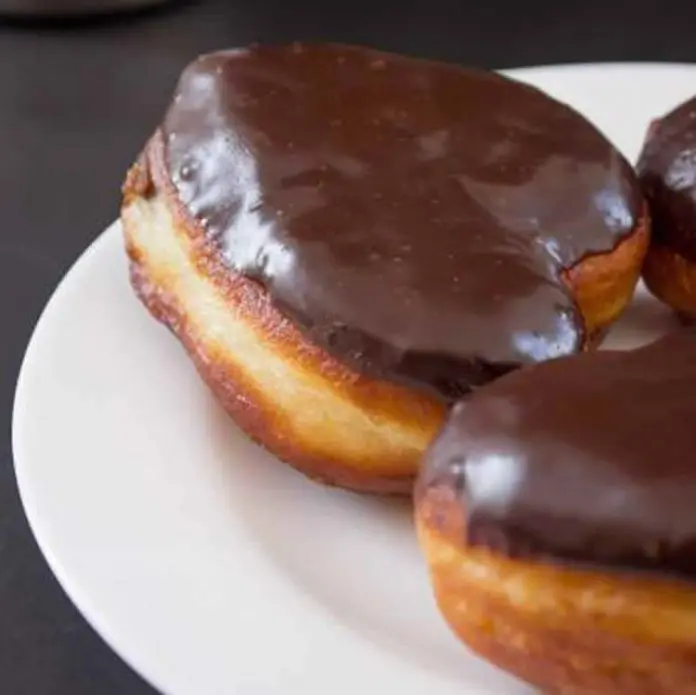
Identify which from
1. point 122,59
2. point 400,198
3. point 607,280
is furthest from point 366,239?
point 122,59

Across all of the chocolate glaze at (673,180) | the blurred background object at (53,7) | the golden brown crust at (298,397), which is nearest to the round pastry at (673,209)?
the chocolate glaze at (673,180)

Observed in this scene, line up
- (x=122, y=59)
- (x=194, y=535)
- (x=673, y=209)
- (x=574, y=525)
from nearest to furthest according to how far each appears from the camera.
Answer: (x=574, y=525)
(x=194, y=535)
(x=673, y=209)
(x=122, y=59)

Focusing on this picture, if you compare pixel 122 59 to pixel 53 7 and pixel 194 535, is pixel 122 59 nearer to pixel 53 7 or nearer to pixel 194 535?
pixel 53 7

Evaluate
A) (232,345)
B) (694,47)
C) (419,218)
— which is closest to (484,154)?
(419,218)

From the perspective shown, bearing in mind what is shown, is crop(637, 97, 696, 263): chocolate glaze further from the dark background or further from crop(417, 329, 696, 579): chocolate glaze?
the dark background

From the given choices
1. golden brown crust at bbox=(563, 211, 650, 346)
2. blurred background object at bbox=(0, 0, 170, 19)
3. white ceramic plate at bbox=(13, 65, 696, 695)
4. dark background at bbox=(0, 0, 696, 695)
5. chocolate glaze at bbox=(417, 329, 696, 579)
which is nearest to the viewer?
chocolate glaze at bbox=(417, 329, 696, 579)

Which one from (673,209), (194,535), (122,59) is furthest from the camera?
(122,59)

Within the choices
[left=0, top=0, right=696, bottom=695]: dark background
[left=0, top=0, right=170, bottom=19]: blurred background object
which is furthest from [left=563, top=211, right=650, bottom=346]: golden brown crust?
[left=0, top=0, right=170, bottom=19]: blurred background object

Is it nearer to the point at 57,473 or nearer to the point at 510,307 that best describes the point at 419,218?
the point at 510,307
